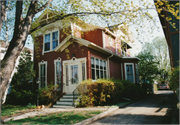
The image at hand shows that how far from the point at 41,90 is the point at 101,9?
24.3 ft

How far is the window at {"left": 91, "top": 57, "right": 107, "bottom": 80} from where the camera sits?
1091 centimetres

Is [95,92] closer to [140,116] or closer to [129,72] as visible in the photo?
[140,116]

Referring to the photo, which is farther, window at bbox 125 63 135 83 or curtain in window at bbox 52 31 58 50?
window at bbox 125 63 135 83

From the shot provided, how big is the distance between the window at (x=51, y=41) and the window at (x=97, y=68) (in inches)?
172

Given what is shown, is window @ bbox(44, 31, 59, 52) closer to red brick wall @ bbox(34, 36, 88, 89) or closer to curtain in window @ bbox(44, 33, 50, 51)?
curtain in window @ bbox(44, 33, 50, 51)

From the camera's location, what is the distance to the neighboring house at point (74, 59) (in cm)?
1041

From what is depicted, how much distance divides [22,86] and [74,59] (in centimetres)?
525

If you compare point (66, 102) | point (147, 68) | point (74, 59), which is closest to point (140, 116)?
point (66, 102)

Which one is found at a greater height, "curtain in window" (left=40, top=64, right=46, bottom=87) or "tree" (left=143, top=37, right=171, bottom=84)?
"tree" (left=143, top=37, right=171, bottom=84)

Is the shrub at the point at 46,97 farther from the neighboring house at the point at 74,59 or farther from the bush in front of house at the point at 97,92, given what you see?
the bush in front of house at the point at 97,92

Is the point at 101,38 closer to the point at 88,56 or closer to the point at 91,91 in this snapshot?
the point at 88,56

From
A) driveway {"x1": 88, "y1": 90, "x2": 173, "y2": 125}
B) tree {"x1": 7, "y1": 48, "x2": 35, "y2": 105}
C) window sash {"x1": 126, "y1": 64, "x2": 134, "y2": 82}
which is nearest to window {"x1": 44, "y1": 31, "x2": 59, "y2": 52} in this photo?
tree {"x1": 7, "y1": 48, "x2": 35, "y2": 105}

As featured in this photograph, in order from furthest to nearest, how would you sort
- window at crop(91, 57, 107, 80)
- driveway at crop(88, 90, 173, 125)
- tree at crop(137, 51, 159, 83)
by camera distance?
tree at crop(137, 51, 159, 83) < window at crop(91, 57, 107, 80) < driveway at crop(88, 90, 173, 125)

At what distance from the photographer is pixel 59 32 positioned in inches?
524
